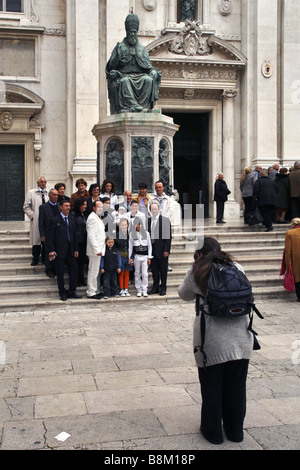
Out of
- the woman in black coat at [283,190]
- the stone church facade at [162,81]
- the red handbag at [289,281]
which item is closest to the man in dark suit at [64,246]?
the red handbag at [289,281]

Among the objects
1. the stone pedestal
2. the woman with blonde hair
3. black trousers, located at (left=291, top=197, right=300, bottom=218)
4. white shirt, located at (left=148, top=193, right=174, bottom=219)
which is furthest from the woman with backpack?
black trousers, located at (left=291, top=197, right=300, bottom=218)

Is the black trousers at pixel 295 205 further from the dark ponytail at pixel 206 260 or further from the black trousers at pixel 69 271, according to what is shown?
the dark ponytail at pixel 206 260

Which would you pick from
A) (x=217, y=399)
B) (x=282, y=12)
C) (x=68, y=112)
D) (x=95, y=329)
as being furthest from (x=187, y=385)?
(x=282, y=12)

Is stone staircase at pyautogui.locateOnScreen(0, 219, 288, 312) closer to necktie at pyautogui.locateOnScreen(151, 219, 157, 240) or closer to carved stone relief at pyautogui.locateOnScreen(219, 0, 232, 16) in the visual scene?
necktie at pyautogui.locateOnScreen(151, 219, 157, 240)

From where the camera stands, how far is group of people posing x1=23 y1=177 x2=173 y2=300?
31.9 ft

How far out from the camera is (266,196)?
13070 mm

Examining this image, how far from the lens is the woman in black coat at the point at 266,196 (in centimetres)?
1308

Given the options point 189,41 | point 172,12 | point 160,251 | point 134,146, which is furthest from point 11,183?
point 160,251

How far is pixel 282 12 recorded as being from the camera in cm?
1995

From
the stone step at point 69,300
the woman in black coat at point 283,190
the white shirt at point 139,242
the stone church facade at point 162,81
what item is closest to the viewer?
the stone step at point 69,300

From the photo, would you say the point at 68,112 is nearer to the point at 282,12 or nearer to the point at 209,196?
the point at 209,196

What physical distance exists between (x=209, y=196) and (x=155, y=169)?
844cm

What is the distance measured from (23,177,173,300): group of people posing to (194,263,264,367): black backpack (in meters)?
5.77

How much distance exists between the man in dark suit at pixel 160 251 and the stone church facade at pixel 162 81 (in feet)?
27.9
